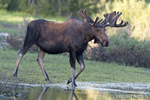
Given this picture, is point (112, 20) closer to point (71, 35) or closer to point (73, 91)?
point (71, 35)

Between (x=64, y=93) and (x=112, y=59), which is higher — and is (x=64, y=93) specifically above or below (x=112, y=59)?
above

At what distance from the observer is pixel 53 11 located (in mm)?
35969

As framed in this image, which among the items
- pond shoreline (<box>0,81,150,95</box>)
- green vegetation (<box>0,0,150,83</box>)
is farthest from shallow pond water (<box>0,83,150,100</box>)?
green vegetation (<box>0,0,150,83</box>)

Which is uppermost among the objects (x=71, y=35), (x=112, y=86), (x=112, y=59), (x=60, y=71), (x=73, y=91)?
(x=71, y=35)

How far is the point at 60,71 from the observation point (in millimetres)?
13266

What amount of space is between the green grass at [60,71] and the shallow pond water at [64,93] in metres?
0.63

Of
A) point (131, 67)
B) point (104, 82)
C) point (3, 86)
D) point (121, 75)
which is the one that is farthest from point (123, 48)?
point (3, 86)

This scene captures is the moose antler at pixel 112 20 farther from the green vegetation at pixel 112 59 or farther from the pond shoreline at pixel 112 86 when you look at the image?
the green vegetation at pixel 112 59

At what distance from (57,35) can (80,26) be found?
685 millimetres

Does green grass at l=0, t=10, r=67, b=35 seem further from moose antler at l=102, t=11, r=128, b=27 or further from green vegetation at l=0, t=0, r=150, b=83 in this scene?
moose antler at l=102, t=11, r=128, b=27

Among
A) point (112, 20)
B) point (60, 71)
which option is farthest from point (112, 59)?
point (112, 20)

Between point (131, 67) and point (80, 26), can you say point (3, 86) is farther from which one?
point (131, 67)

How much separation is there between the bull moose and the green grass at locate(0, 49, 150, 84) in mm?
574

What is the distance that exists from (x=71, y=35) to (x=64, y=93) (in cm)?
206
